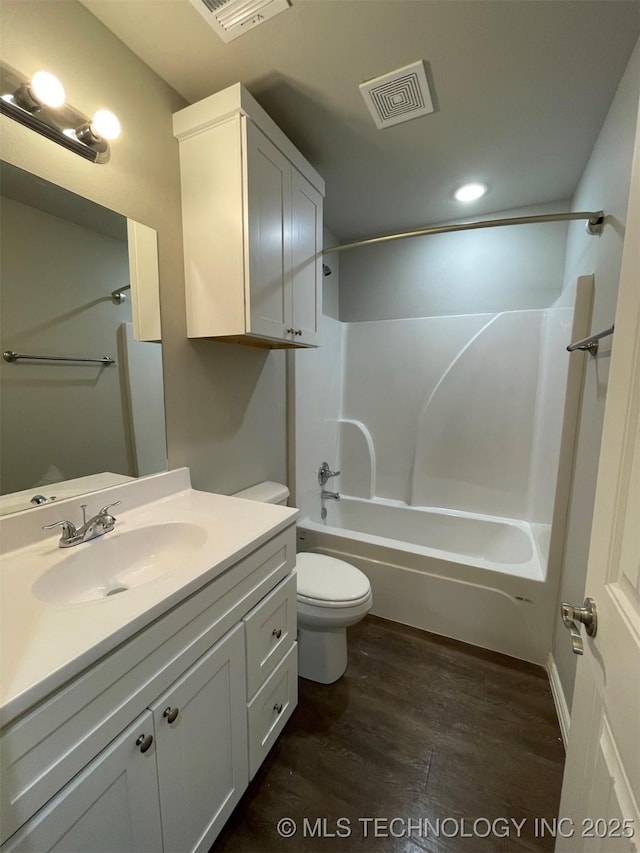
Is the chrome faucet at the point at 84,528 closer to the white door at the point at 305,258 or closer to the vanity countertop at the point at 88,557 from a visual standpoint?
the vanity countertop at the point at 88,557

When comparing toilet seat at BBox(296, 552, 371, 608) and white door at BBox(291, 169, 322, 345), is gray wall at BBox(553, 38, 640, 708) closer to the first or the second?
toilet seat at BBox(296, 552, 371, 608)

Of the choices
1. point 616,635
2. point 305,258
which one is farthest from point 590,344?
point 305,258

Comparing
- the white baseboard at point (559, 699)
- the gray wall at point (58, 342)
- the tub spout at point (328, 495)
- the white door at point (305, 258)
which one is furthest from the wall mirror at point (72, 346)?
the white baseboard at point (559, 699)

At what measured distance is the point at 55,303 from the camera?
0.98 m

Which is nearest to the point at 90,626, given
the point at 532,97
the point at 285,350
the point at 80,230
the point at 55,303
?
the point at 55,303

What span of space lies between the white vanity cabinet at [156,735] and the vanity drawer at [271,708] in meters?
0.02

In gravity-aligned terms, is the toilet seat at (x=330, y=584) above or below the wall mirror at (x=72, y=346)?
below

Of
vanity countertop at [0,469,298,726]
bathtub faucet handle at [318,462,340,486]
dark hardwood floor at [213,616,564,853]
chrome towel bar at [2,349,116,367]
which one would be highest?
chrome towel bar at [2,349,116,367]

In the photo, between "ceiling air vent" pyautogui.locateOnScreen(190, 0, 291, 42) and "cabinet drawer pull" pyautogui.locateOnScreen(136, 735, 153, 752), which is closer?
"cabinet drawer pull" pyautogui.locateOnScreen(136, 735, 153, 752)

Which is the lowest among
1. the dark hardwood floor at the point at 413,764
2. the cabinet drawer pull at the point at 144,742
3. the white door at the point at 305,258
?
the dark hardwood floor at the point at 413,764

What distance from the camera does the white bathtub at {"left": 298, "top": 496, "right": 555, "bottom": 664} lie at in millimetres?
1670

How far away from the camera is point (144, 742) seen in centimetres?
69

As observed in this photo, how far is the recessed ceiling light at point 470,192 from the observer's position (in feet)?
6.32

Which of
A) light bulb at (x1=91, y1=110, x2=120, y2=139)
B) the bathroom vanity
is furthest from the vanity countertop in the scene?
light bulb at (x1=91, y1=110, x2=120, y2=139)
